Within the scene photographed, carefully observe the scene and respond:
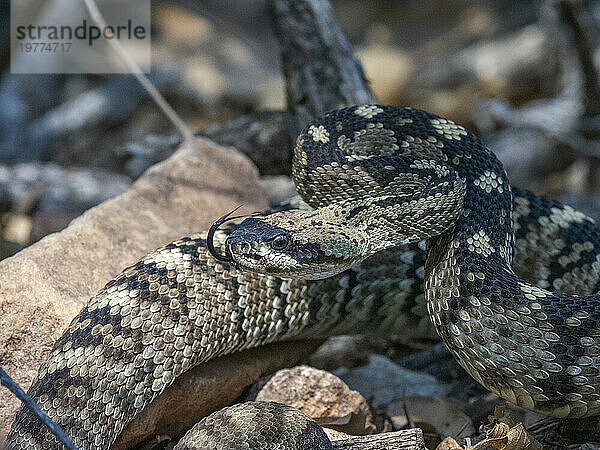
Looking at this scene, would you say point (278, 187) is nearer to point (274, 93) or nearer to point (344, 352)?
point (344, 352)

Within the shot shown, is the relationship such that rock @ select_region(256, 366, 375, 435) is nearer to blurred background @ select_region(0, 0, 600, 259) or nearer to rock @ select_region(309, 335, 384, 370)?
rock @ select_region(309, 335, 384, 370)

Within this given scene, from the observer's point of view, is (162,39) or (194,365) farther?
(162,39)

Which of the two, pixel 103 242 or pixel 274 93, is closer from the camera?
pixel 103 242

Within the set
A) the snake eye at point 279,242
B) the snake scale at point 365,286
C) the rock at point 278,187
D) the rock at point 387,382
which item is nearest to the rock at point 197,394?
the snake scale at point 365,286

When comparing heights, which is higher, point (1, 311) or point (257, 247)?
point (257, 247)

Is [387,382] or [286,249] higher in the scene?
[286,249]

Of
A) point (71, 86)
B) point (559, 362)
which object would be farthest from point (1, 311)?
point (71, 86)

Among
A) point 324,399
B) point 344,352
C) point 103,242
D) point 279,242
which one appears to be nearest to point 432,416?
point 324,399

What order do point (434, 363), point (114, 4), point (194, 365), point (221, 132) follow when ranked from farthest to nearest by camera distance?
point (114, 4), point (221, 132), point (434, 363), point (194, 365)

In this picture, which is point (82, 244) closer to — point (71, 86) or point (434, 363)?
point (434, 363)
